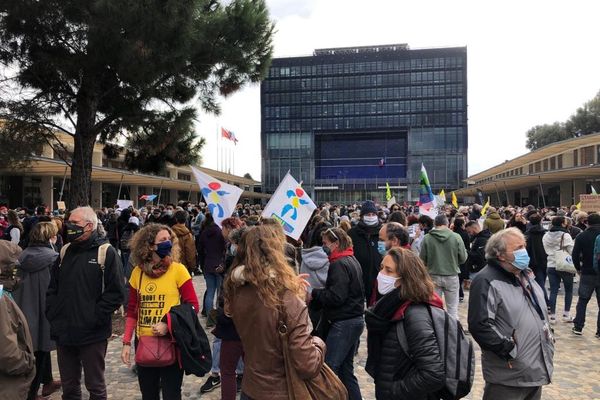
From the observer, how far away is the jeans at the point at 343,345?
3.98 m

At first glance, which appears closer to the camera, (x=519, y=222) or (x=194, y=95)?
(x=519, y=222)

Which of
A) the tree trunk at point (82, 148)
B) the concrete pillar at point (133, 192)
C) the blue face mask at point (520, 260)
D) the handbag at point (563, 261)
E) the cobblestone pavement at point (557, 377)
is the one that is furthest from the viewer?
the concrete pillar at point (133, 192)

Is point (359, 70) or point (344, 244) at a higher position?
point (359, 70)

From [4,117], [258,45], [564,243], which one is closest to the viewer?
[564,243]

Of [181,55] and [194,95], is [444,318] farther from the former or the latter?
[194,95]

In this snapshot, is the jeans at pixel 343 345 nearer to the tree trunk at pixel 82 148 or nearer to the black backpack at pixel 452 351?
the black backpack at pixel 452 351

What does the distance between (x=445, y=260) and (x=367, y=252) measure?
165 cm

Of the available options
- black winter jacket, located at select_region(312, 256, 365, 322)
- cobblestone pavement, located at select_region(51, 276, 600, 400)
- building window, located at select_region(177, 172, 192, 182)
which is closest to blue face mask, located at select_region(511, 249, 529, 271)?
black winter jacket, located at select_region(312, 256, 365, 322)

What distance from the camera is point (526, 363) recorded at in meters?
3.04

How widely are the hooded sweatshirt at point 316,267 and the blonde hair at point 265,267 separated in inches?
68.7

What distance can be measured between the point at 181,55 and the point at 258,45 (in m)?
2.34

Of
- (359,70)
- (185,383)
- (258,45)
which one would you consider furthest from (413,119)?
(185,383)

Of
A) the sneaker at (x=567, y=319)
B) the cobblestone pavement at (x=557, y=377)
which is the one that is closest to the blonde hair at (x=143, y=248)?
the cobblestone pavement at (x=557, y=377)

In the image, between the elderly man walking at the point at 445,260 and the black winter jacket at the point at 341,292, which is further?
the elderly man walking at the point at 445,260
